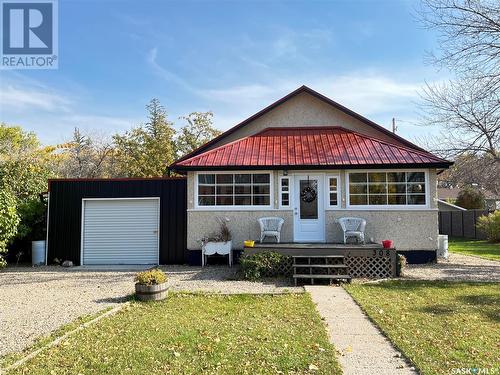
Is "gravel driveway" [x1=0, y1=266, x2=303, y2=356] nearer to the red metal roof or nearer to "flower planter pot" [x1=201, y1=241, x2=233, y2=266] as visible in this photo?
"flower planter pot" [x1=201, y1=241, x2=233, y2=266]

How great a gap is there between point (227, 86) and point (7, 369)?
516 inches

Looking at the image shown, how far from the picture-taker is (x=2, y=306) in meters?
7.49

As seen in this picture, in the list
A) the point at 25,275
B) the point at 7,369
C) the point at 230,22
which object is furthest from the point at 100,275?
the point at 230,22

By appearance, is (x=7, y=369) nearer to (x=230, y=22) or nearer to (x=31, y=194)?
(x=230, y=22)

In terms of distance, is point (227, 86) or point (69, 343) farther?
point (227, 86)

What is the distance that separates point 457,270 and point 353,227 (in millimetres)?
3069

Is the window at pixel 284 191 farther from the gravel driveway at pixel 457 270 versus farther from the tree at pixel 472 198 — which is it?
the tree at pixel 472 198

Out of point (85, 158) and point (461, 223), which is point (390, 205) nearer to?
point (461, 223)

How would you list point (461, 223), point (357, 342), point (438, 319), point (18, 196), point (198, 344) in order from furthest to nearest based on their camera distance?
point (461, 223) → point (18, 196) → point (438, 319) → point (357, 342) → point (198, 344)

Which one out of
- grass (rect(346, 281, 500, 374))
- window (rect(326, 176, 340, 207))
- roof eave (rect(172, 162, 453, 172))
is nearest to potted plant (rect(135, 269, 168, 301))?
grass (rect(346, 281, 500, 374))

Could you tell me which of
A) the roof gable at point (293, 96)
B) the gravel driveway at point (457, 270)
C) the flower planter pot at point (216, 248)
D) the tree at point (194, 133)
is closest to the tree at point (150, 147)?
the tree at point (194, 133)

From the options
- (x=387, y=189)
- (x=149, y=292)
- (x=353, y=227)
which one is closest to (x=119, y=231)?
(x=149, y=292)

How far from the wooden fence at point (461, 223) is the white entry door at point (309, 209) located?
16.0 meters

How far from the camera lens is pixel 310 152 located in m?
12.6
